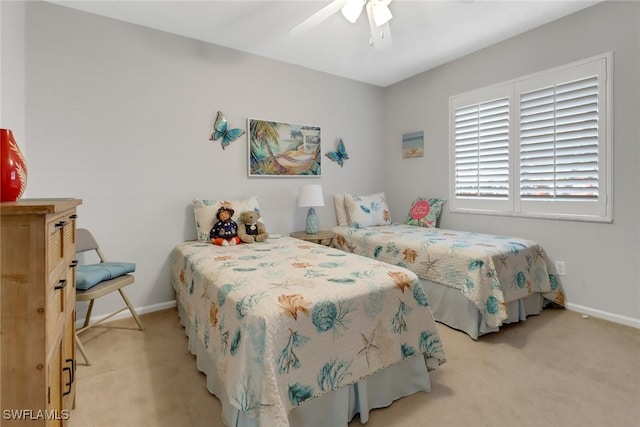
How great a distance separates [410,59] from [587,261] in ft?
8.16

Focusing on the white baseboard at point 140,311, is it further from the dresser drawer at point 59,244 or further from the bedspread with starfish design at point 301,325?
the dresser drawer at point 59,244

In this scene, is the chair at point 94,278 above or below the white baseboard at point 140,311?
above

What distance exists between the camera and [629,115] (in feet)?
7.80

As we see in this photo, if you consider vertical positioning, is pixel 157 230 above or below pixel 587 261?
above

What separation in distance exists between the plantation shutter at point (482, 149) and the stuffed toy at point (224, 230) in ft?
7.82

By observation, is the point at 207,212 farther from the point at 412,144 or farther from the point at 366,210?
the point at 412,144

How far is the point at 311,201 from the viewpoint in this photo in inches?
134

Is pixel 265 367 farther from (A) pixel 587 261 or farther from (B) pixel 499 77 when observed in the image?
(B) pixel 499 77

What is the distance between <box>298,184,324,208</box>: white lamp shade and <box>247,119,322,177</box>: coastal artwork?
280 millimetres

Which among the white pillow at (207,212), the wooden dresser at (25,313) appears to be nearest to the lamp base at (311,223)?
the white pillow at (207,212)

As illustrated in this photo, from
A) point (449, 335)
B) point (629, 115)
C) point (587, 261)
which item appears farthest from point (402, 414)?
point (629, 115)

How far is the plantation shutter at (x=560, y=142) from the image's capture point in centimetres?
256

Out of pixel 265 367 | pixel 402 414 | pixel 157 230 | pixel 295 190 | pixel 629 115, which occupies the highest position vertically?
pixel 629 115

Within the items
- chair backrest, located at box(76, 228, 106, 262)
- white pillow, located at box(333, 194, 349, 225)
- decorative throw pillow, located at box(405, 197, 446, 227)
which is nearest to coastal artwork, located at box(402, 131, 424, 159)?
decorative throw pillow, located at box(405, 197, 446, 227)
